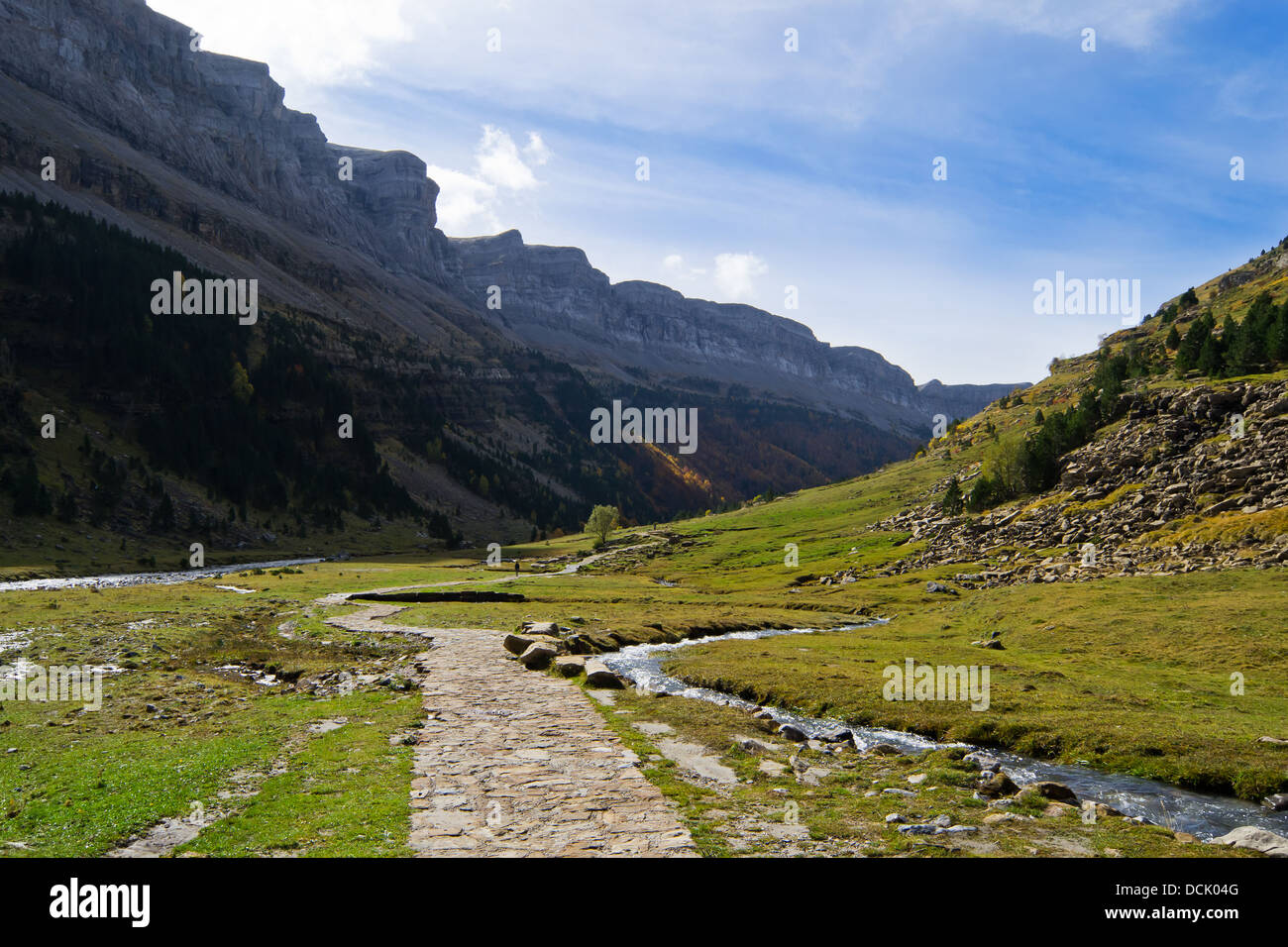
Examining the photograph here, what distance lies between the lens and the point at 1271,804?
65.4ft

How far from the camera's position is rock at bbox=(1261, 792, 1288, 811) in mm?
19781

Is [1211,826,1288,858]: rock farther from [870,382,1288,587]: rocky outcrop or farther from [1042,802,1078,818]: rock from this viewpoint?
[870,382,1288,587]: rocky outcrop

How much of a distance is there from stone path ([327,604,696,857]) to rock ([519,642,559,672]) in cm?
529

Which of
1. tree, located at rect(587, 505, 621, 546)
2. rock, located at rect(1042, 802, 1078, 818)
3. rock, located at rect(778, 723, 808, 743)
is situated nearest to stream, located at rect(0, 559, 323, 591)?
tree, located at rect(587, 505, 621, 546)

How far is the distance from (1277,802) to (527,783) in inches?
848

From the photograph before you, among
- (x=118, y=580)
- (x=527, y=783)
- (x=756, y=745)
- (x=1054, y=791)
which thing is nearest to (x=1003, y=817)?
(x=1054, y=791)

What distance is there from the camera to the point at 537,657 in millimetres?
37500

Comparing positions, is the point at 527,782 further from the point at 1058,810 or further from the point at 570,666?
the point at 570,666

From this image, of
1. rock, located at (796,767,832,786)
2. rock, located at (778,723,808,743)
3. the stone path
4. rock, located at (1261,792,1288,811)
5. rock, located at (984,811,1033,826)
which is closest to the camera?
the stone path

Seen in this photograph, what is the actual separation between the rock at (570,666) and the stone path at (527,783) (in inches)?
124

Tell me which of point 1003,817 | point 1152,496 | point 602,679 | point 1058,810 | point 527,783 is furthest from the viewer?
point 1152,496
